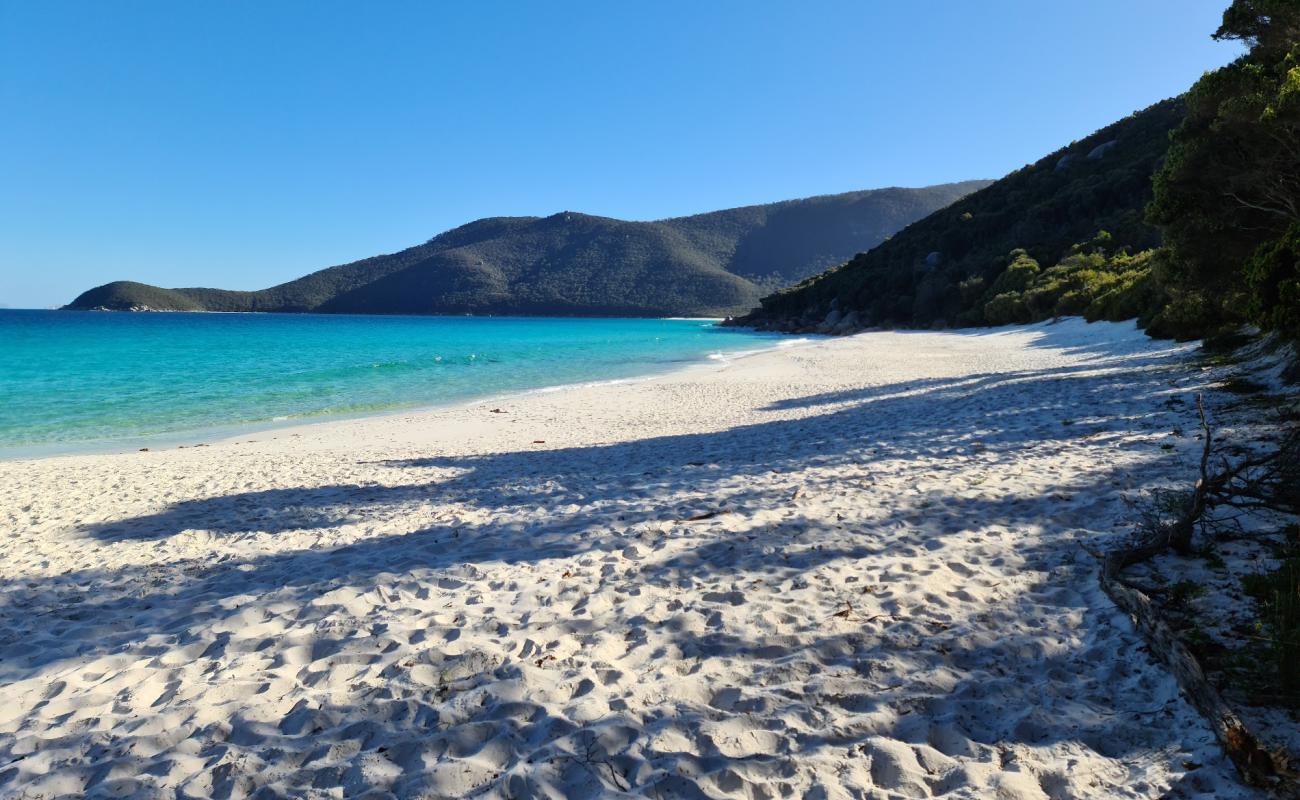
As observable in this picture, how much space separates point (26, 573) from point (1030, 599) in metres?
8.78

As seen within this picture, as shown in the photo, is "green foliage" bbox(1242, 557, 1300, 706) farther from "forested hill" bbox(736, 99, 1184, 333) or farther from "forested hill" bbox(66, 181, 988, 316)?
"forested hill" bbox(66, 181, 988, 316)

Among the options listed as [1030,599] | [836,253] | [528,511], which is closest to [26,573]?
[528,511]

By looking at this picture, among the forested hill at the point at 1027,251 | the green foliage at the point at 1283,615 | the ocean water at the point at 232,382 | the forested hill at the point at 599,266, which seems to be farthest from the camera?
the forested hill at the point at 599,266

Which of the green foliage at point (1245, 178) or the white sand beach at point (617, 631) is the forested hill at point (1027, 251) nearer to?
the green foliage at point (1245, 178)

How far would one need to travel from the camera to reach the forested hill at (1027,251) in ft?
136

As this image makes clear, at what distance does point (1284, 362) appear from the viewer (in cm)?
1079

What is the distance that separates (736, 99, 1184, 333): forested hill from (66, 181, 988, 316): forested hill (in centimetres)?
7129

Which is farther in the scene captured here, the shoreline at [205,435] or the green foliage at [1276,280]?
the shoreline at [205,435]

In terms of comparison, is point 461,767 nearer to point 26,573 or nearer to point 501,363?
point 26,573

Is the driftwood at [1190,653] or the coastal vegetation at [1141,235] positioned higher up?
the coastal vegetation at [1141,235]

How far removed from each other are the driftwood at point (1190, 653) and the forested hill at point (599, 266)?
13773cm

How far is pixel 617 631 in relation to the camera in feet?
14.6

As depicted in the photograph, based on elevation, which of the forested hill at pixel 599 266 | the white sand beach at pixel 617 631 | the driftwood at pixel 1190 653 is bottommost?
the white sand beach at pixel 617 631

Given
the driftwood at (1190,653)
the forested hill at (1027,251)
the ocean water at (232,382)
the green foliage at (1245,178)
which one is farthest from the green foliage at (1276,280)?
the forested hill at (1027,251)
